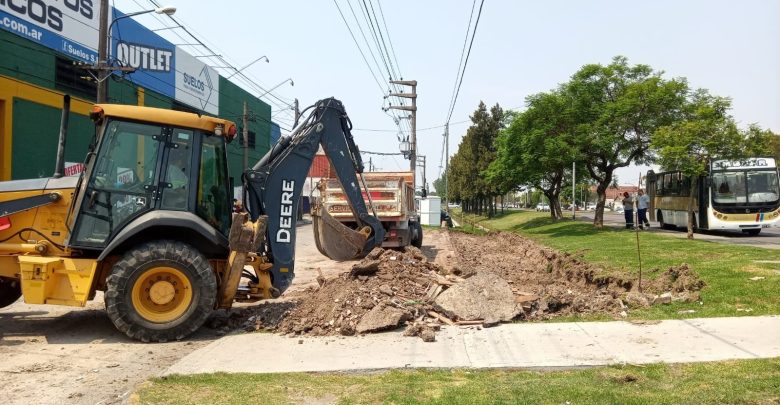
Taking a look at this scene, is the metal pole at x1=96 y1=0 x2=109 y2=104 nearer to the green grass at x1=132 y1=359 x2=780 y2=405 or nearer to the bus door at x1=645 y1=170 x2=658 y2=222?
the green grass at x1=132 y1=359 x2=780 y2=405

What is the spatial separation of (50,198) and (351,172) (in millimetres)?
4736

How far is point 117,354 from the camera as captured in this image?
271 inches

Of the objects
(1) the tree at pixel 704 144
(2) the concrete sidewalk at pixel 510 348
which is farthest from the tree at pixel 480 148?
(2) the concrete sidewalk at pixel 510 348

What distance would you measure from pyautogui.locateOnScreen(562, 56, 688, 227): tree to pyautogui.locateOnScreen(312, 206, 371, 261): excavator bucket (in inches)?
665

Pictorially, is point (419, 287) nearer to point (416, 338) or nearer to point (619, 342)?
point (416, 338)

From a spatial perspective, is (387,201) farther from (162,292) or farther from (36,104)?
(36,104)

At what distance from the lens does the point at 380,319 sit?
7.59 metres

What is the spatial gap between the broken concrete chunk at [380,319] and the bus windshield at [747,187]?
18.5 meters

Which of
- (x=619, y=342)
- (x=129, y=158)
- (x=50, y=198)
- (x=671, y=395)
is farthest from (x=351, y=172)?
(x=671, y=395)

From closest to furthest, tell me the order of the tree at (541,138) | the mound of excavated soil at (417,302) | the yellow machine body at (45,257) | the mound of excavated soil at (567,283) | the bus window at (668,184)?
1. the yellow machine body at (45,257)
2. the mound of excavated soil at (417,302)
3. the mound of excavated soil at (567,283)
4. the tree at (541,138)
5. the bus window at (668,184)

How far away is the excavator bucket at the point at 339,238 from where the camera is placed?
10719 mm

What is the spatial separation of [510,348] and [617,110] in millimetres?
20349

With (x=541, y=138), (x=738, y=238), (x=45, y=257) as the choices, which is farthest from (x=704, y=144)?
(x=45, y=257)

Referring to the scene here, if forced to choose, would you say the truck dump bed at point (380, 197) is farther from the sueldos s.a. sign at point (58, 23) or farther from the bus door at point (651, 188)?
the bus door at point (651, 188)
